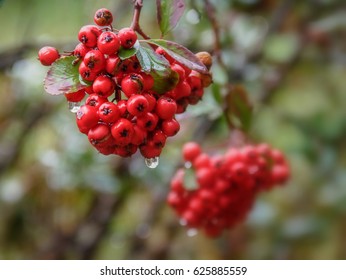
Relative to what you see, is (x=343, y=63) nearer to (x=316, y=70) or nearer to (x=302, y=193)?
(x=316, y=70)

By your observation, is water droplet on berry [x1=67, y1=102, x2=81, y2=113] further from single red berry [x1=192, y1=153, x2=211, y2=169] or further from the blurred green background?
the blurred green background

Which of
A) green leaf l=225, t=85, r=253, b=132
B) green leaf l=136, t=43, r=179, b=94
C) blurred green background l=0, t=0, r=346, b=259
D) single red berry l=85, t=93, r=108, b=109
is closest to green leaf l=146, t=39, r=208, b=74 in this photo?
green leaf l=136, t=43, r=179, b=94

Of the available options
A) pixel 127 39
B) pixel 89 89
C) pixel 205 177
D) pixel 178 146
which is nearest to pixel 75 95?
pixel 89 89

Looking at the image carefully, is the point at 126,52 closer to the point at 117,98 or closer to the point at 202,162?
the point at 117,98

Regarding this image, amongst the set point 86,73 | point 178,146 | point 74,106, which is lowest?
point 178,146

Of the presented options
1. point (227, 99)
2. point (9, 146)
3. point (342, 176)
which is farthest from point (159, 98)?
point (342, 176)

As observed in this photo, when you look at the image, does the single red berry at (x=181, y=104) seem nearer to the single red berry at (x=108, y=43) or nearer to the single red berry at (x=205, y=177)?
the single red berry at (x=108, y=43)
